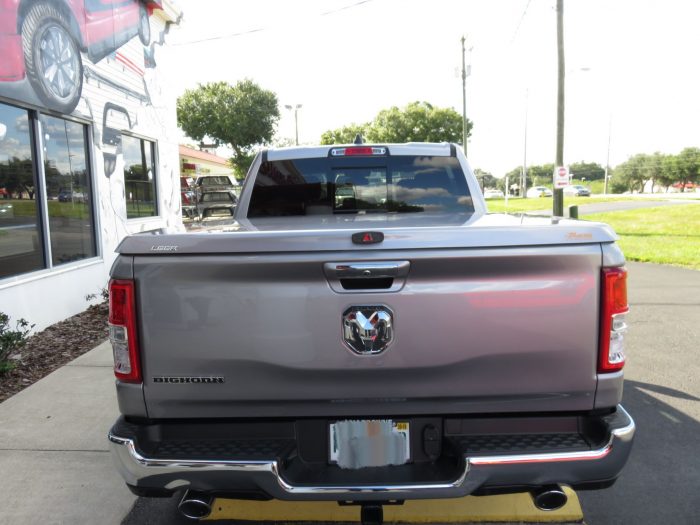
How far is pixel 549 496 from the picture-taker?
7.66 ft

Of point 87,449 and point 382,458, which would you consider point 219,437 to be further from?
point 87,449

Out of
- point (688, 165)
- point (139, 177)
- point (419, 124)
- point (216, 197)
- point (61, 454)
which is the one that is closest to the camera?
point (61, 454)

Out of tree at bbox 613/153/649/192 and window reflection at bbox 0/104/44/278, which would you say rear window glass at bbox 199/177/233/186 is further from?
tree at bbox 613/153/649/192

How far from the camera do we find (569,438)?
2.35 metres

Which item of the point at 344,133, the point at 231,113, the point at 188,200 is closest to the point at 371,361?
the point at 188,200

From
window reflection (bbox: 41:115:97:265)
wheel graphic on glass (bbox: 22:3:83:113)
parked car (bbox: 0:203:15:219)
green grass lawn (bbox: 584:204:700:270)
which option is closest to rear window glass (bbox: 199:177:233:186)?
green grass lawn (bbox: 584:204:700:270)

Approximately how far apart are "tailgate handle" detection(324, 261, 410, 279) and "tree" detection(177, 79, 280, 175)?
38896mm

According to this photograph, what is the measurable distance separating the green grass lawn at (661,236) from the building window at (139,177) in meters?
10.4

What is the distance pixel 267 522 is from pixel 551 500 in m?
1.53

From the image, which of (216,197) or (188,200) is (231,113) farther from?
(216,197)

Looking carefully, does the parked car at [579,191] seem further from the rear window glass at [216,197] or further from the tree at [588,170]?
the tree at [588,170]

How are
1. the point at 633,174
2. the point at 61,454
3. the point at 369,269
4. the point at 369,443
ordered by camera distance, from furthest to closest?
1. the point at 633,174
2. the point at 61,454
3. the point at 369,443
4. the point at 369,269

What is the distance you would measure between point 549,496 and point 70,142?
8.01 metres

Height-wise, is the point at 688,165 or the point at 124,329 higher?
the point at 688,165
